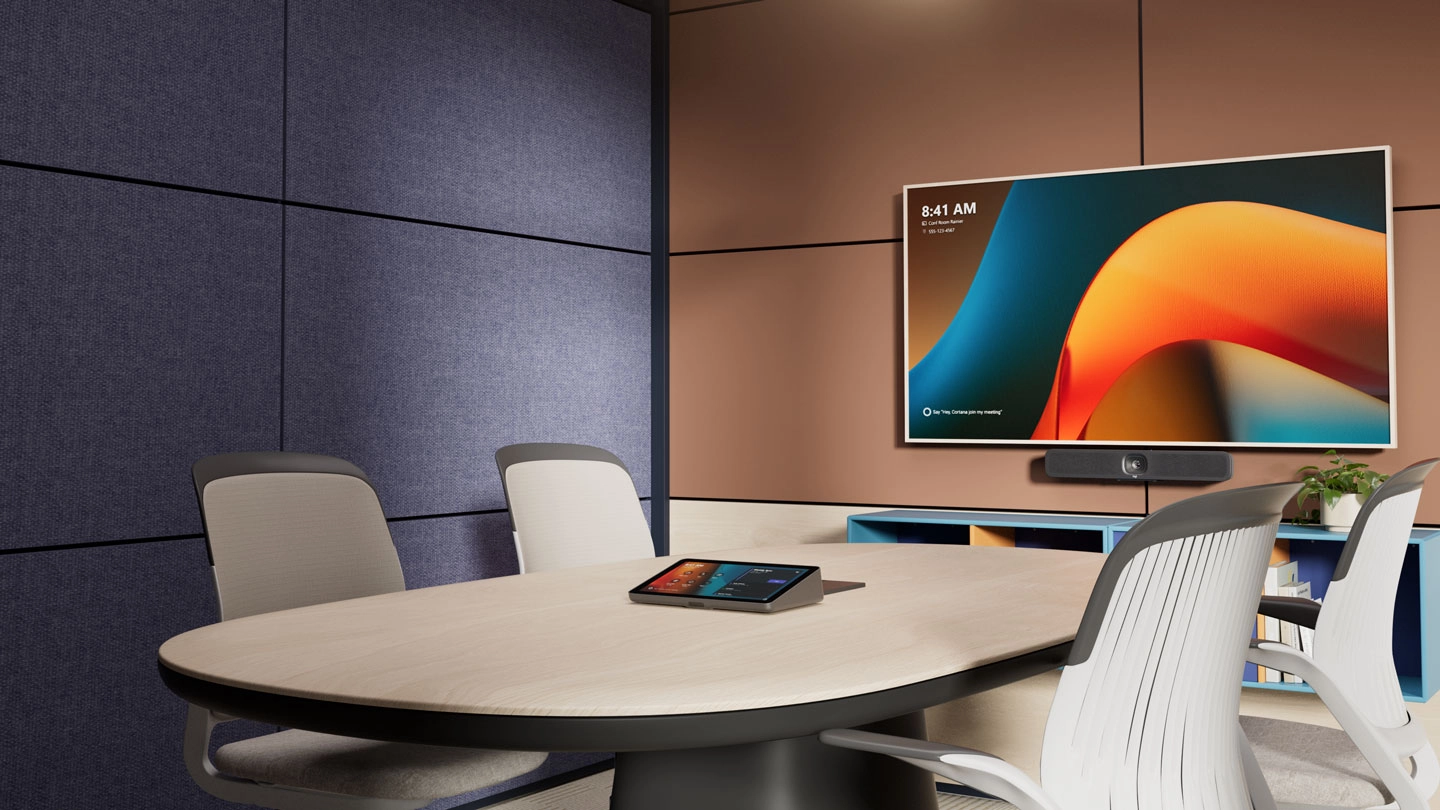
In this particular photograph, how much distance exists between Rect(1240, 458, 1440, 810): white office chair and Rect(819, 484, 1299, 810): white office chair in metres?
0.62

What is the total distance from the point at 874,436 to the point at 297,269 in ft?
7.02

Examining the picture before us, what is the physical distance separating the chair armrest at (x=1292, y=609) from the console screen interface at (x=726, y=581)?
950mm

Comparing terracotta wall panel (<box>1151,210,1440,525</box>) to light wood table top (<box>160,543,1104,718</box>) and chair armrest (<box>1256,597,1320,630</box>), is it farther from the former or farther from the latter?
light wood table top (<box>160,543,1104,718</box>)

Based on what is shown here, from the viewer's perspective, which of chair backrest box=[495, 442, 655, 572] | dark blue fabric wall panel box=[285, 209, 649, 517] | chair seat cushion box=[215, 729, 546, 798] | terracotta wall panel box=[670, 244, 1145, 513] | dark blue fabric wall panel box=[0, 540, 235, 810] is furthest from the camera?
terracotta wall panel box=[670, 244, 1145, 513]

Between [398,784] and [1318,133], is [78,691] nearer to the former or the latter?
[398,784]

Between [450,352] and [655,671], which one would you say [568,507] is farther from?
[655,671]

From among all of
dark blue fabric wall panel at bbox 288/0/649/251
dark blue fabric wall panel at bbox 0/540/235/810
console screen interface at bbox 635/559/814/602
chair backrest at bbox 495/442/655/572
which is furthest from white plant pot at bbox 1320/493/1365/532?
dark blue fabric wall panel at bbox 0/540/235/810

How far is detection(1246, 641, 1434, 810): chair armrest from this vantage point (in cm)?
187

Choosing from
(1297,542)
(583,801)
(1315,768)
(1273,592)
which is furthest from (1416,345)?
(583,801)

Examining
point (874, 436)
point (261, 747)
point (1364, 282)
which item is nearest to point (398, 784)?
point (261, 747)

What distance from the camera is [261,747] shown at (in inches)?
88.7

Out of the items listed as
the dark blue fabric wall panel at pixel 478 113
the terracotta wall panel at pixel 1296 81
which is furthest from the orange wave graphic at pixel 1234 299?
the dark blue fabric wall panel at pixel 478 113

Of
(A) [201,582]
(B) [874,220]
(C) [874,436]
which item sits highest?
(B) [874,220]

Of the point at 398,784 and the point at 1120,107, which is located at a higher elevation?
the point at 1120,107
